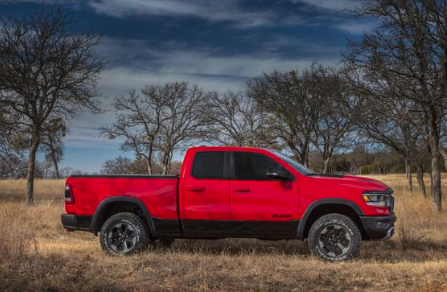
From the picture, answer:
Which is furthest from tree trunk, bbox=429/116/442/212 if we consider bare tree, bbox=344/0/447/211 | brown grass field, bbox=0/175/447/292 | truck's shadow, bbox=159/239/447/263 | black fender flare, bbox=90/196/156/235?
black fender flare, bbox=90/196/156/235

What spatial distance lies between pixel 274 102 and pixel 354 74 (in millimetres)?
14079

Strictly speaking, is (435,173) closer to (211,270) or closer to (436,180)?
(436,180)

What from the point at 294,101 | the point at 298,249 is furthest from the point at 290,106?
the point at 298,249

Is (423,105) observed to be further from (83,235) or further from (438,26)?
(83,235)

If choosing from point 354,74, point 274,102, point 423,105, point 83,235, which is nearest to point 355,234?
point 83,235

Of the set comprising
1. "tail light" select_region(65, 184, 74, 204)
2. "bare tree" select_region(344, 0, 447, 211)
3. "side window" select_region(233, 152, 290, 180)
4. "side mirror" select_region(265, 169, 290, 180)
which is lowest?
"tail light" select_region(65, 184, 74, 204)

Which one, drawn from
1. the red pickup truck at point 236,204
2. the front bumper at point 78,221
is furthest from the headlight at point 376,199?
the front bumper at point 78,221

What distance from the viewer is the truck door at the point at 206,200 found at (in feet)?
27.3

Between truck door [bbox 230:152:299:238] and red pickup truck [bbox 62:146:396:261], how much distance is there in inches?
0.7

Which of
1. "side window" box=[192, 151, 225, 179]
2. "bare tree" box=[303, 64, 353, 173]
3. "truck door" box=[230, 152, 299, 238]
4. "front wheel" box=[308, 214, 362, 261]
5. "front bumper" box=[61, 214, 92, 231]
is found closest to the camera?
"front wheel" box=[308, 214, 362, 261]

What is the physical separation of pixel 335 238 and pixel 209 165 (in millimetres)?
2513

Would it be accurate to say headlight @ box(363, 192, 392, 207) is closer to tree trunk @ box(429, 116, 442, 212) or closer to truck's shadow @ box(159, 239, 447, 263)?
truck's shadow @ box(159, 239, 447, 263)

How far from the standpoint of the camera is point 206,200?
27.6ft

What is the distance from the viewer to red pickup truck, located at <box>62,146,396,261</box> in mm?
8062
